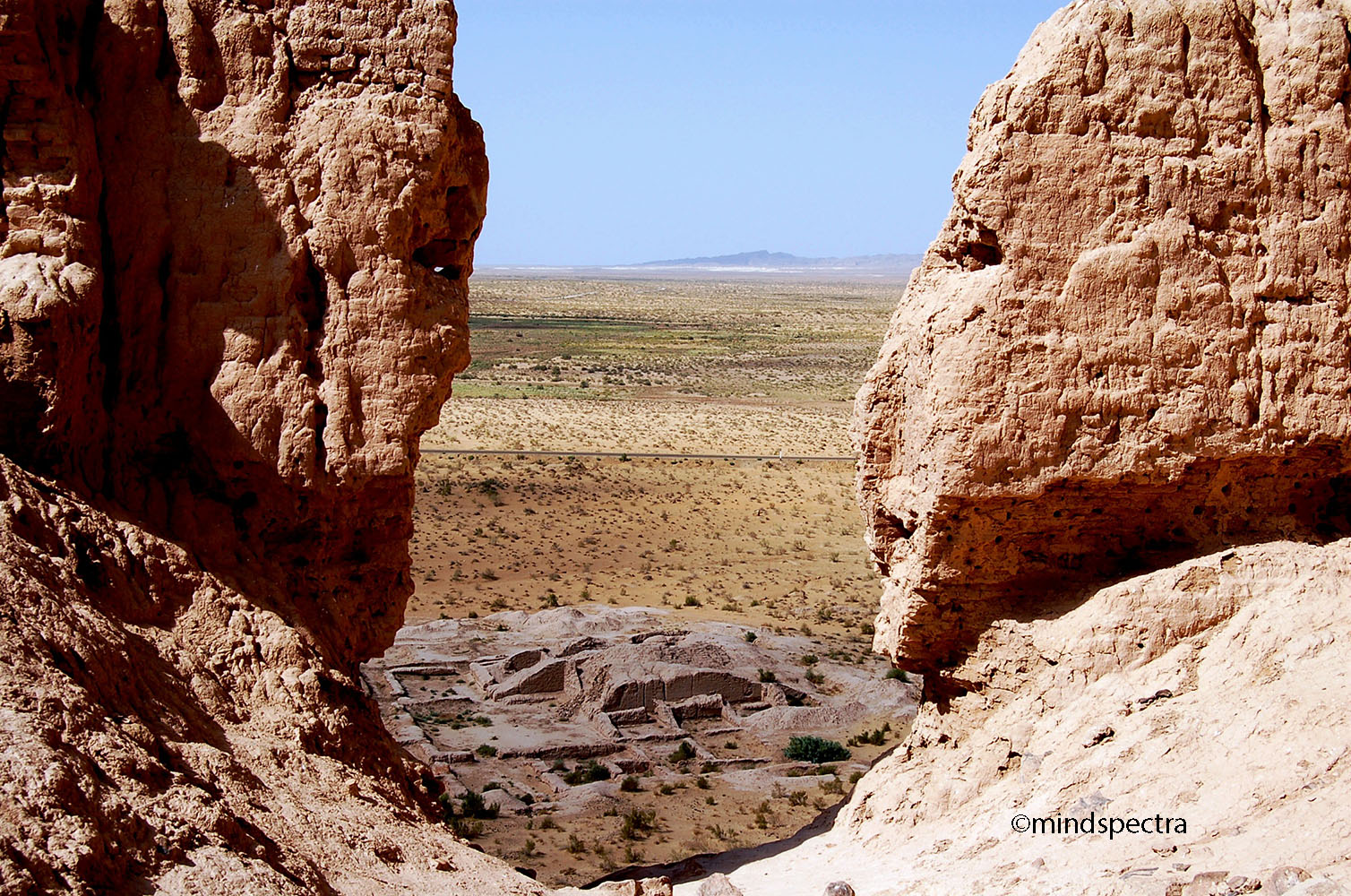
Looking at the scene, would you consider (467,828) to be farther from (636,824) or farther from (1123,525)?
(1123,525)

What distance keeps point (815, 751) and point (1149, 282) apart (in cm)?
827

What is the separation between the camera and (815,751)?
49.5 feet

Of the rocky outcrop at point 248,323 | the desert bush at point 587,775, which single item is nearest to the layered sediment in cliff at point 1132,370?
the rocky outcrop at point 248,323

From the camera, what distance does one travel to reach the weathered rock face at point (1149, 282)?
8.26 m

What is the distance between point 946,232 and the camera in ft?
28.6

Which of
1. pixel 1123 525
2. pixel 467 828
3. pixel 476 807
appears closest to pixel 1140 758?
pixel 1123 525

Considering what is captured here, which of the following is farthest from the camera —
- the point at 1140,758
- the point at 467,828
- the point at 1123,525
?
the point at 467,828

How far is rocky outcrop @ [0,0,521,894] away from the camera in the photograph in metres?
7.82

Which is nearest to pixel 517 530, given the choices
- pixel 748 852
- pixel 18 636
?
pixel 748 852

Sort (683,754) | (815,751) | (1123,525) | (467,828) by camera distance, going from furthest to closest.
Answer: (815,751) < (683,754) < (467,828) < (1123,525)

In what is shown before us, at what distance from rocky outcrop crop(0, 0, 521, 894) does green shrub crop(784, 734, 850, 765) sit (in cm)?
672

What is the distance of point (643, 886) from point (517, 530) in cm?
1954

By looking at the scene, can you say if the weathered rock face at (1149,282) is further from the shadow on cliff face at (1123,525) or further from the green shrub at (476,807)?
the green shrub at (476,807)

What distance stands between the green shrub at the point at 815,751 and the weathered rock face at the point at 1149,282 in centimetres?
703
